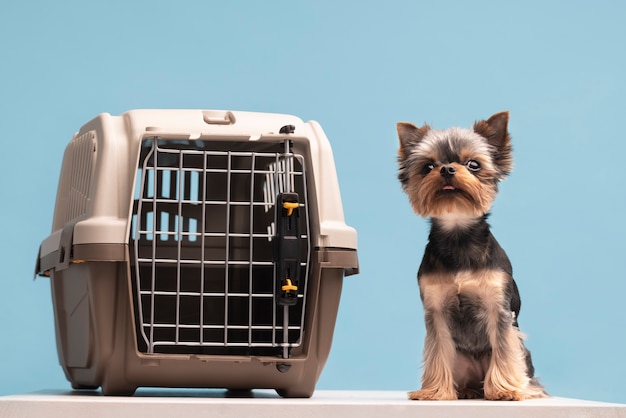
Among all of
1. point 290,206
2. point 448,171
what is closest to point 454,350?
point 448,171

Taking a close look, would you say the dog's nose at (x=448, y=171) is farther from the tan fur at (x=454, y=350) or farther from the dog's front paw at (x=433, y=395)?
the dog's front paw at (x=433, y=395)

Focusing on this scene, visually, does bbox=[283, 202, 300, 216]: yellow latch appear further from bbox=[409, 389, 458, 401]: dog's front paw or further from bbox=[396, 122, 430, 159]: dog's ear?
bbox=[409, 389, 458, 401]: dog's front paw

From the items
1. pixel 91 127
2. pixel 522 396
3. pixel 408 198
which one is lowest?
pixel 522 396

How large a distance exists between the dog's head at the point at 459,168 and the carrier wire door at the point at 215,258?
27 cm

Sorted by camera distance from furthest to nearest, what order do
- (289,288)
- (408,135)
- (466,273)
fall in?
(408,135) → (466,273) → (289,288)

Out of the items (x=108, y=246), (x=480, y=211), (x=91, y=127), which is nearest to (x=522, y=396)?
(x=480, y=211)

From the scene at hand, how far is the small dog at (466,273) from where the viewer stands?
2.09 metres

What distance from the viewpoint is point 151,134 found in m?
2.02

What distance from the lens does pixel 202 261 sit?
2.01 meters

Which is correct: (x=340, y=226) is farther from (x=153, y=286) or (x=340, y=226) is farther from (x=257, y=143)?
(x=153, y=286)

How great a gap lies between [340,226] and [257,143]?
0.90 ft

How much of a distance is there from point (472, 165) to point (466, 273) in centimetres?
24

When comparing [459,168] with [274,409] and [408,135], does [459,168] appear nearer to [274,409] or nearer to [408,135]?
[408,135]

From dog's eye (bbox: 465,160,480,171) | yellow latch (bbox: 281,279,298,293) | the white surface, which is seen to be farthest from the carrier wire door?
dog's eye (bbox: 465,160,480,171)
